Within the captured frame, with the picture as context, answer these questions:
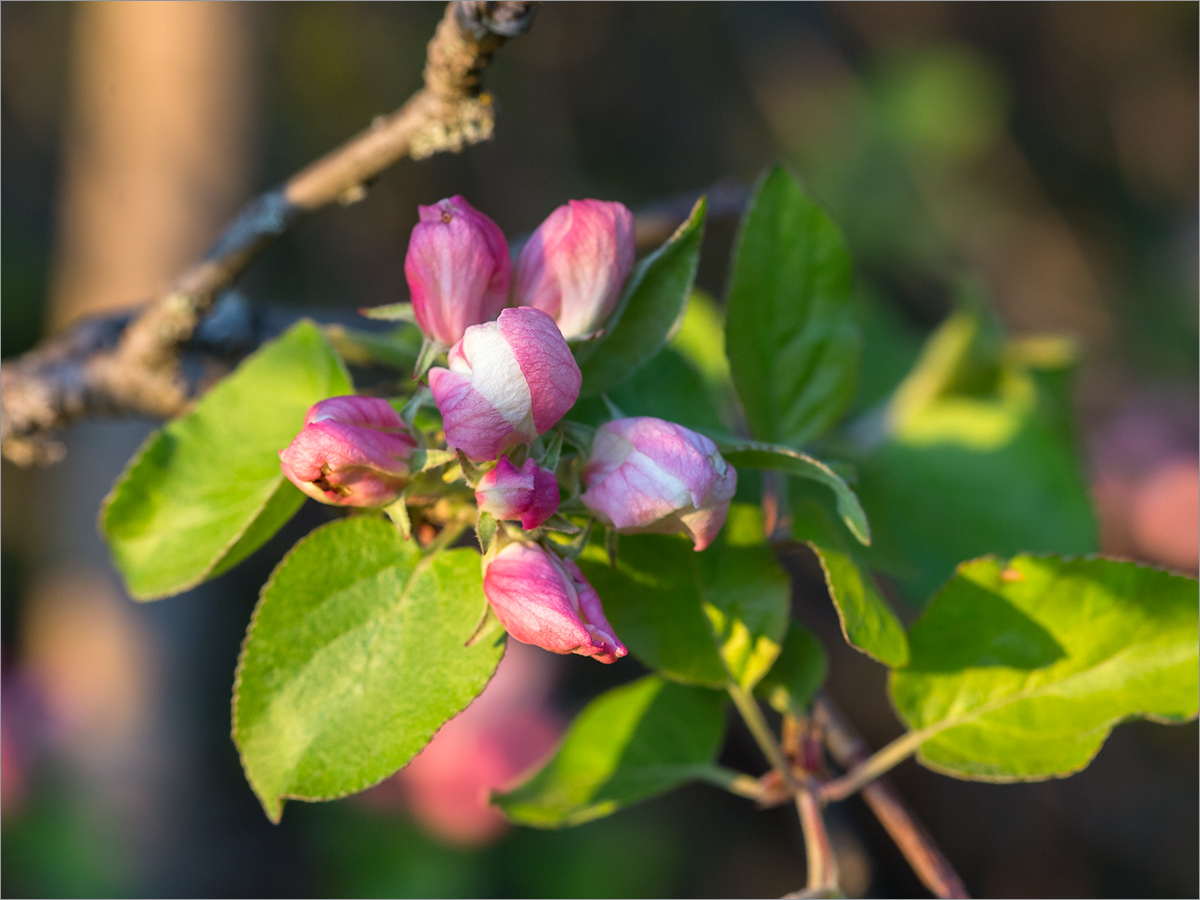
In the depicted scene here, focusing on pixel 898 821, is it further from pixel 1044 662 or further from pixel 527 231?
pixel 527 231

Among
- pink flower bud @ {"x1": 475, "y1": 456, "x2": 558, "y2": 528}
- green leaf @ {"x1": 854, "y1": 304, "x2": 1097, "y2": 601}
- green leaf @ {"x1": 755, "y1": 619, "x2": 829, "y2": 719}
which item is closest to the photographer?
pink flower bud @ {"x1": 475, "y1": 456, "x2": 558, "y2": 528}

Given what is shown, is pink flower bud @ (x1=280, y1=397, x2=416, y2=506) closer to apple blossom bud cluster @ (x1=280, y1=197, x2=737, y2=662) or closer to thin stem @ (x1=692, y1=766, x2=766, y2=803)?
apple blossom bud cluster @ (x1=280, y1=197, x2=737, y2=662)

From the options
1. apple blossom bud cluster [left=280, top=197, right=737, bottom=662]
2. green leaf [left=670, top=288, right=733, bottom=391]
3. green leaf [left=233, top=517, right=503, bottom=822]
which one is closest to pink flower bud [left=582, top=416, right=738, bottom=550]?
apple blossom bud cluster [left=280, top=197, right=737, bottom=662]

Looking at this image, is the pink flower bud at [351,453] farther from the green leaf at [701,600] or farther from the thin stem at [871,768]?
the thin stem at [871,768]

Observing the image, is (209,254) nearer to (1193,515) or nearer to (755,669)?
(755,669)

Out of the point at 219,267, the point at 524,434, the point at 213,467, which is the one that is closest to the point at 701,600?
the point at 524,434

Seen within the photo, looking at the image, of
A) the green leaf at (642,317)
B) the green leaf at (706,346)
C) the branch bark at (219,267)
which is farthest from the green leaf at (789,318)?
the green leaf at (706,346)

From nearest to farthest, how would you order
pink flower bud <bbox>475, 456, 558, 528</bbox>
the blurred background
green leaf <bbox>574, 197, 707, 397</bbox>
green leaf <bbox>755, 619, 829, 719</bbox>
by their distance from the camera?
1. pink flower bud <bbox>475, 456, 558, 528</bbox>
2. green leaf <bbox>574, 197, 707, 397</bbox>
3. green leaf <bbox>755, 619, 829, 719</bbox>
4. the blurred background
